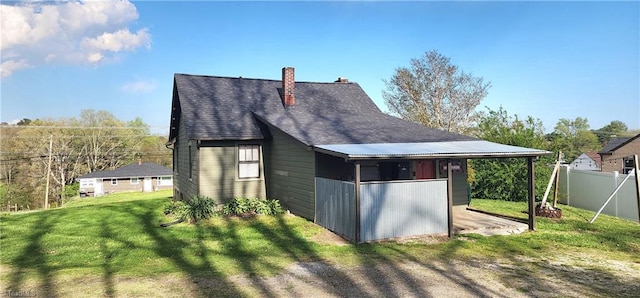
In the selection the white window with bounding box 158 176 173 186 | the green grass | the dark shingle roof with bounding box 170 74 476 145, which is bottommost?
the white window with bounding box 158 176 173 186

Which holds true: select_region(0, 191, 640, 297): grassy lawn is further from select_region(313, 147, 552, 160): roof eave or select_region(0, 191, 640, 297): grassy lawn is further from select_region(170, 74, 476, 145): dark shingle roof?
select_region(170, 74, 476, 145): dark shingle roof

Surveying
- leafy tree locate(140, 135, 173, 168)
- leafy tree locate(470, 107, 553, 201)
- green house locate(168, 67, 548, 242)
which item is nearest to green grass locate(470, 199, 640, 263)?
green house locate(168, 67, 548, 242)

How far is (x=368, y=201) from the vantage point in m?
9.74

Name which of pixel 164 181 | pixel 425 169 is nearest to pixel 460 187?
pixel 425 169

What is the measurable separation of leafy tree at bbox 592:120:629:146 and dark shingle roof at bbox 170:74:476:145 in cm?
9061

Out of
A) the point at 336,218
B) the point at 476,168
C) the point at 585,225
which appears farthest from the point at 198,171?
the point at 476,168

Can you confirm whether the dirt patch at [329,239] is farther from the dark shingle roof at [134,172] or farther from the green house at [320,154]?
the dark shingle roof at [134,172]

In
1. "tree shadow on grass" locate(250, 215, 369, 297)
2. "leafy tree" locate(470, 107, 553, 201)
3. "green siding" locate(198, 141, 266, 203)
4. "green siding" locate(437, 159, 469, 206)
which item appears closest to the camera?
"tree shadow on grass" locate(250, 215, 369, 297)

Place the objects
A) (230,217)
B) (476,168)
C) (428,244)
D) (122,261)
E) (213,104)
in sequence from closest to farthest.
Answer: (122,261) → (428,244) → (230,217) → (213,104) → (476,168)

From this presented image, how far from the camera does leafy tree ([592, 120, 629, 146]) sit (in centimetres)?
8662

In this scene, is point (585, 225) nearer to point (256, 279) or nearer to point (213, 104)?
point (256, 279)

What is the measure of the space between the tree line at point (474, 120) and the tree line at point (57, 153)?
26.3 meters

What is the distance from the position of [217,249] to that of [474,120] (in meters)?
31.7

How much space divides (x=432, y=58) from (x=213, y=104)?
25.6 meters
